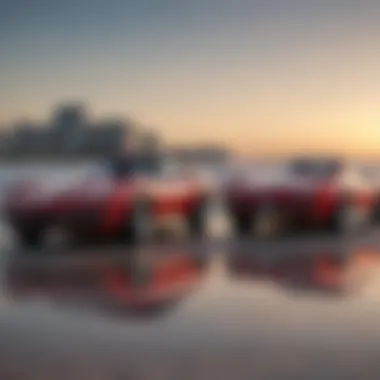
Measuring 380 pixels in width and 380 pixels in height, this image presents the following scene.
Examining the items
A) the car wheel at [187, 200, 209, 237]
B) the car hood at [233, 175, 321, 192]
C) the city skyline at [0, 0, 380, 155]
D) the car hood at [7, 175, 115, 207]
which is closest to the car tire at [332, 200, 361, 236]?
the car hood at [233, 175, 321, 192]

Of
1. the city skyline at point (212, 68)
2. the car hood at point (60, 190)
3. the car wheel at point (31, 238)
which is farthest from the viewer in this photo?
the car wheel at point (31, 238)

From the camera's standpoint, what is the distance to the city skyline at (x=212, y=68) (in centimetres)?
459

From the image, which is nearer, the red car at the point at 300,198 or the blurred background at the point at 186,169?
the blurred background at the point at 186,169

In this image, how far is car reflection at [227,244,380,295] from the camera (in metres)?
4.87

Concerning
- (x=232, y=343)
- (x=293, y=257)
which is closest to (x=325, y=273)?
(x=293, y=257)

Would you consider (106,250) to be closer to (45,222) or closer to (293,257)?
(45,222)

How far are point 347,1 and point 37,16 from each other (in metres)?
1.10

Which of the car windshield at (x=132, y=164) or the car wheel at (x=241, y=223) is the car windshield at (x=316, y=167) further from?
the car windshield at (x=132, y=164)

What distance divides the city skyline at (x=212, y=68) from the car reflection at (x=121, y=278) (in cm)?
47

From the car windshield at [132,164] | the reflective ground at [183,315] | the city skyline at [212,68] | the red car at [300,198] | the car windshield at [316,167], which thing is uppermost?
the city skyline at [212,68]

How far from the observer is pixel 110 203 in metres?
4.77

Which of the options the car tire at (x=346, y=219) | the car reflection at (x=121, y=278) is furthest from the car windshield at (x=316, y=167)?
the car reflection at (x=121, y=278)

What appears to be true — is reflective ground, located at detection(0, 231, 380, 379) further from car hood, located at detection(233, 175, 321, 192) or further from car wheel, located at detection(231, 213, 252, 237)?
car hood, located at detection(233, 175, 321, 192)

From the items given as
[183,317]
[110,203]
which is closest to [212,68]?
[110,203]
